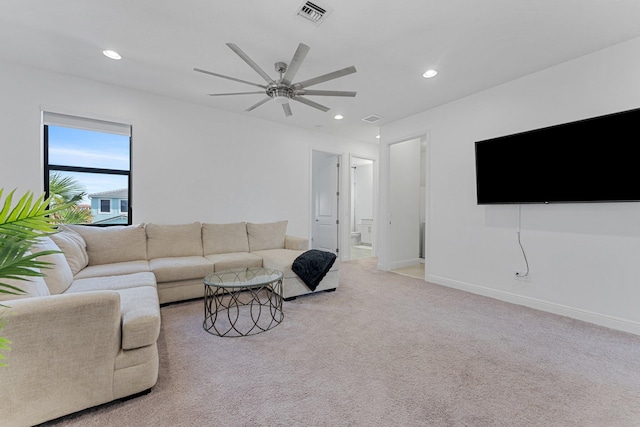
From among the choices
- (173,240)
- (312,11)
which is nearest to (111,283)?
(173,240)

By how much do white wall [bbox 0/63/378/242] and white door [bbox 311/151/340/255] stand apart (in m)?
0.49

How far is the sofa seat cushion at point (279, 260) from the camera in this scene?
11.0 ft

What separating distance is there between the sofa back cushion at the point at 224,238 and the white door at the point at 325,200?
7.27 feet

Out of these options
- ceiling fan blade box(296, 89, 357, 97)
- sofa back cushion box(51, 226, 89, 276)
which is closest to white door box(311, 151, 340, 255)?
ceiling fan blade box(296, 89, 357, 97)

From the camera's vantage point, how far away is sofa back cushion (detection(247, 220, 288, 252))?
14.1 feet

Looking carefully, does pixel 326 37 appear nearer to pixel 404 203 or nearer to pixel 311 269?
pixel 311 269

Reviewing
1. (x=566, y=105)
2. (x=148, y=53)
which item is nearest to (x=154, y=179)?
(x=148, y=53)

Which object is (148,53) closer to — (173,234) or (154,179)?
(154,179)

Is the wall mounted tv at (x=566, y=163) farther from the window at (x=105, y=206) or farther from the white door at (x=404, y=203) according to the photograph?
the window at (x=105, y=206)

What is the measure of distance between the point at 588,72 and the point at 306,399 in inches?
156

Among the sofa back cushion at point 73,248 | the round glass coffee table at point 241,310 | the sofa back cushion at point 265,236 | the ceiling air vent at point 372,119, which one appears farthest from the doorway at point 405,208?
the sofa back cushion at point 73,248

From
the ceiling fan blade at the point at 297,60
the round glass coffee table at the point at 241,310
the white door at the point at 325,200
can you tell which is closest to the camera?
the ceiling fan blade at the point at 297,60

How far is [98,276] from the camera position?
8.86ft

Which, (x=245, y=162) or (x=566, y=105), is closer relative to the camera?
(x=566, y=105)
